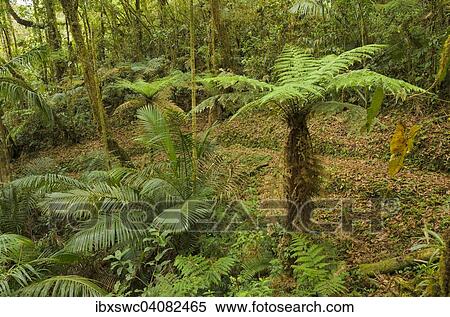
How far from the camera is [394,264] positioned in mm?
3521

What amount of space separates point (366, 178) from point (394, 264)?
1.89 m

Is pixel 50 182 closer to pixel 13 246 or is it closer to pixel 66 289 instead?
pixel 13 246

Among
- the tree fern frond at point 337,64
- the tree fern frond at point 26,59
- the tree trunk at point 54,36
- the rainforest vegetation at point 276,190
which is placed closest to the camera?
the rainforest vegetation at point 276,190

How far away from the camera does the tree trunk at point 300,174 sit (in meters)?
3.82

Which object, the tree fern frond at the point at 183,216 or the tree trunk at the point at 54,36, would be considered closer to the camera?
the tree fern frond at the point at 183,216

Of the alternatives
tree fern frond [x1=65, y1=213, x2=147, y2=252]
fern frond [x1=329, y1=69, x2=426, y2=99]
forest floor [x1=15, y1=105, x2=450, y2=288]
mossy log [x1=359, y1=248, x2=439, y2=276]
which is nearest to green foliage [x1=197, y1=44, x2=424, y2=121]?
fern frond [x1=329, y1=69, x2=426, y2=99]

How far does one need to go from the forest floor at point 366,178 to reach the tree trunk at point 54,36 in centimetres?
539

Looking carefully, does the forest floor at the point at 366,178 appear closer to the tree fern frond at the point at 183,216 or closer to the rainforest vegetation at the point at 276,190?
the rainforest vegetation at the point at 276,190

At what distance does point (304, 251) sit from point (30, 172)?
23.1 feet

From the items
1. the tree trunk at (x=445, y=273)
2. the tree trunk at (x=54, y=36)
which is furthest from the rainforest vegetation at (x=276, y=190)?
the tree trunk at (x=54, y=36)

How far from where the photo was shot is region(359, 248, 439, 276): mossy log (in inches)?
136

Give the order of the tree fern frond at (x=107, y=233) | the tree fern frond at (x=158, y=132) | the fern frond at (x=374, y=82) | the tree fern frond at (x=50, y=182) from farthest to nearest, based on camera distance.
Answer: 1. the tree fern frond at (x=50, y=182)
2. the tree fern frond at (x=158, y=132)
3. the tree fern frond at (x=107, y=233)
4. the fern frond at (x=374, y=82)

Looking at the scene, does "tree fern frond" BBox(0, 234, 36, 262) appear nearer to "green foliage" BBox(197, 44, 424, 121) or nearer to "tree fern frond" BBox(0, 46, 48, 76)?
"green foliage" BBox(197, 44, 424, 121)
